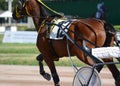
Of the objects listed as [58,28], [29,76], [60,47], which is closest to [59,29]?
[58,28]

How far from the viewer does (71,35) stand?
32.7 feet

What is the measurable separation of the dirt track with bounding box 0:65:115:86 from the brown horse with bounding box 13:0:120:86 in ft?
8.20

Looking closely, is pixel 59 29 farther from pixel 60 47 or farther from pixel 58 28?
pixel 60 47

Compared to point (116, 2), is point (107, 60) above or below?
above

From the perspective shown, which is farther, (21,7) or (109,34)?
(21,7)

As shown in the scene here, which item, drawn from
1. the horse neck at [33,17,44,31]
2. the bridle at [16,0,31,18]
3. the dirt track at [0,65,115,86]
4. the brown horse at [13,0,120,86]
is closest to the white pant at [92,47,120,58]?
the brown horse at [13,0,120,86]

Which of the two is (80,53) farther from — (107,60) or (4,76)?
(4,76)

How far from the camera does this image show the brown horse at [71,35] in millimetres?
9742

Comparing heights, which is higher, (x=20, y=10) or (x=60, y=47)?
(x=20, y=10)

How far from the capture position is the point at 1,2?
362 ft

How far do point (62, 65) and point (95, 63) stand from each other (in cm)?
960

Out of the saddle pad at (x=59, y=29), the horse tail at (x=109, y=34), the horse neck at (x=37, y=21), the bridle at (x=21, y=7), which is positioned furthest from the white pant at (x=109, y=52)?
the bridle at (x=21, y=7)

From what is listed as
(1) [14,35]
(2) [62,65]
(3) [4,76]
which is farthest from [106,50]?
(1) [14,35]

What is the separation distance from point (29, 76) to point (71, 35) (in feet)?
18.7
